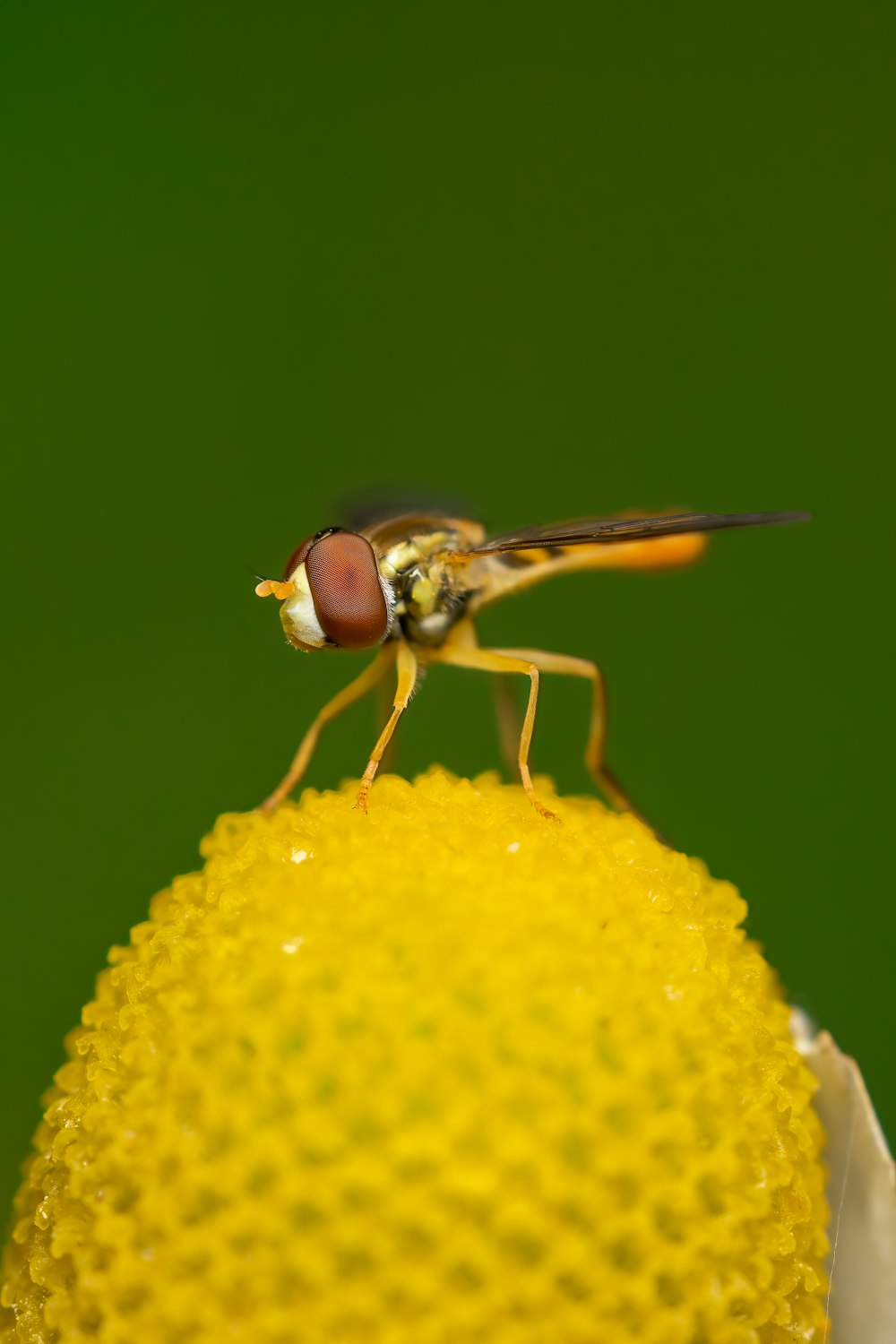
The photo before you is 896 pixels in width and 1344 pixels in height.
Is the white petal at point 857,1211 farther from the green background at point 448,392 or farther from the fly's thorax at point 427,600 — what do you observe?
the green background at point 448,392

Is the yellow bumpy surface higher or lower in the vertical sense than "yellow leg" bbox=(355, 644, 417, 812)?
lower

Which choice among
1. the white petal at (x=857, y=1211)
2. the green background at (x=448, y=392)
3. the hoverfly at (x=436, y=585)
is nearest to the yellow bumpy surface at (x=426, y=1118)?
the white petal at (x=857, y=1211)

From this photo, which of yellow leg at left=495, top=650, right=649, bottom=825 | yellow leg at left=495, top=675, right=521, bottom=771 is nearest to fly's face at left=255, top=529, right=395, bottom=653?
yellow leg at left=495, top=650, right=649, bottom=825

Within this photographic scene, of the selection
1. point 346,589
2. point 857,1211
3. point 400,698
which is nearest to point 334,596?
point 346,589

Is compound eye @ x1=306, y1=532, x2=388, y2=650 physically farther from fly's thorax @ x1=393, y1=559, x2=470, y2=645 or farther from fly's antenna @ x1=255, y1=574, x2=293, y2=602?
fly's thorax @ x1=393, y1=559, x2=470, y2=645

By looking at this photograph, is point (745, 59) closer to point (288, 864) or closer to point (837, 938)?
point (837, 938)
